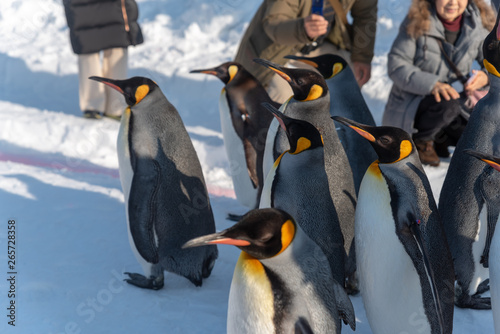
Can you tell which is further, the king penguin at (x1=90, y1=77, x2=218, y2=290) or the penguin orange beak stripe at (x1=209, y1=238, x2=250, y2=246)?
the king penguin at (x1=90, y1=77, x2=218, y2=290)

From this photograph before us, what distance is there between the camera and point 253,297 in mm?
1343

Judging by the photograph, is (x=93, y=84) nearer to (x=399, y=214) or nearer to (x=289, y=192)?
(x=289, y=192)

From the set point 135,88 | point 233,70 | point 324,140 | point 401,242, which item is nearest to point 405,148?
point 401,242

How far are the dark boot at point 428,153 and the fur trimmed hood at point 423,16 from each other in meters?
0.70

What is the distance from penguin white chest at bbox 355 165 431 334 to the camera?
1.58 m

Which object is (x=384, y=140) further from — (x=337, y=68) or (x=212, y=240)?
(x=337, y=68)

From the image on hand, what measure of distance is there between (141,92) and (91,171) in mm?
1485

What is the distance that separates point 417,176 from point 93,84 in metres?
3.23

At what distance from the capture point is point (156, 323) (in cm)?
182

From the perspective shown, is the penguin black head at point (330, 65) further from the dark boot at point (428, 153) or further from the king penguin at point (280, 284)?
the dark boot at point (428, 153)

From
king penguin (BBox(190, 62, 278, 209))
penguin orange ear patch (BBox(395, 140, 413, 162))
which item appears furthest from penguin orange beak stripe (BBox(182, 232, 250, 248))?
king penguin (BBox(190, 62, 278, 209))

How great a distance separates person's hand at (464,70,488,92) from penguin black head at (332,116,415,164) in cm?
194

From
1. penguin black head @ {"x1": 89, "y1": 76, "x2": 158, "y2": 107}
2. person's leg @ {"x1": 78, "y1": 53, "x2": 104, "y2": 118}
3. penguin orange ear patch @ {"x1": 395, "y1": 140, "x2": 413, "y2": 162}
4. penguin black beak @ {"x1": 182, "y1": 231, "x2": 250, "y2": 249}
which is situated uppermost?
penguin orange ear patch @ {"x1": 395, "y1": 140, "x2": 413, "y2": 162}

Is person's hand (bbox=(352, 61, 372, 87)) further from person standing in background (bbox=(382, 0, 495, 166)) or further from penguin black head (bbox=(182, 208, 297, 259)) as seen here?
penguin black head (bbox=(182, 208, 297, 259))
